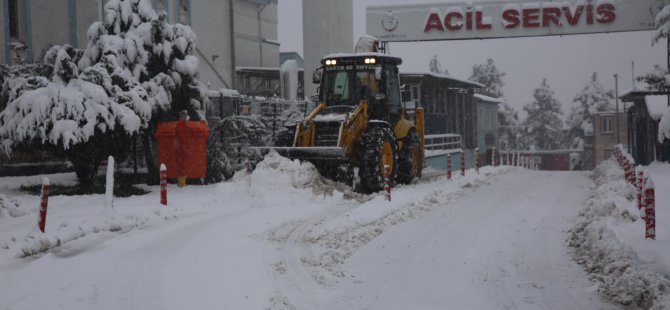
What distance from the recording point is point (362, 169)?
15.7 meters

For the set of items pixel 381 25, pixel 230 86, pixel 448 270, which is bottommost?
pixel 448 270

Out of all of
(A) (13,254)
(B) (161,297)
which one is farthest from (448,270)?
(A) (13,254)

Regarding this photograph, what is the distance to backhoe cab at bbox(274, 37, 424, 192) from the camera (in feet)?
51.2

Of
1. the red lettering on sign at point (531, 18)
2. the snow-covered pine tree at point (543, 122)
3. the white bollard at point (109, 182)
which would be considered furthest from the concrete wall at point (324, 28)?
the snow-covered pine tree at point (543, 122)

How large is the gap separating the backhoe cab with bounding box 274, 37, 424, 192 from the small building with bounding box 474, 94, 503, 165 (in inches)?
1147

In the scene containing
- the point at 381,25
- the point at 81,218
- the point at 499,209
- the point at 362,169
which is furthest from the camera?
the point at 381,25

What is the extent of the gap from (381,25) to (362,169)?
673 inches

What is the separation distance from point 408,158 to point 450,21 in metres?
14.7

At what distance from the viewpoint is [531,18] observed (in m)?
30.5

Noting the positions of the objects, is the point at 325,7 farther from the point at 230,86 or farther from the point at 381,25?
the point at 230,86

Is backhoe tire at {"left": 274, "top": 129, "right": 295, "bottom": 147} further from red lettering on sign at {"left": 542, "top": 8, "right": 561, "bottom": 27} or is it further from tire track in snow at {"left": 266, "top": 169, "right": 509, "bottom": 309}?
red lettering on sign at {"left": 542, "top": 8, "right": 561, "bottom": 27}

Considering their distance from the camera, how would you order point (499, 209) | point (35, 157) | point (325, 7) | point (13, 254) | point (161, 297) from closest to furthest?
point (161, 297) < point (13, 254) < point (499, 209) < point (35, 157) < point (325, 7)

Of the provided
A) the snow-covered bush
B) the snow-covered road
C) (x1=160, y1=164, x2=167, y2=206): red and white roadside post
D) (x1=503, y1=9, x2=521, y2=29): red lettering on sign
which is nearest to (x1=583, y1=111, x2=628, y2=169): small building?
(x1=503, y1=9, x2=521, y2=29): red lettering on sign

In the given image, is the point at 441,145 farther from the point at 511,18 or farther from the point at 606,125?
the point at 606,125
